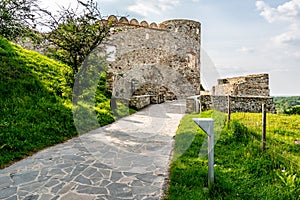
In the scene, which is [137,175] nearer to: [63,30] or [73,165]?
[73,165]

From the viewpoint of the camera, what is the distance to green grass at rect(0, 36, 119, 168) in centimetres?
497

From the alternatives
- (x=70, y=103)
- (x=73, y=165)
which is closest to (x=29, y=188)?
(x=73, y=165)

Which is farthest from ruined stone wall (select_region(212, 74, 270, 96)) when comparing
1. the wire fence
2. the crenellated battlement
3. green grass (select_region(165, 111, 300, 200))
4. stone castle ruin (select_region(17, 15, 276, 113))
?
the crenellated battlement

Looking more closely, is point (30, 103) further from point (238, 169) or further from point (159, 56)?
point (159, 56)

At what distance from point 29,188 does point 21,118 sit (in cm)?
320

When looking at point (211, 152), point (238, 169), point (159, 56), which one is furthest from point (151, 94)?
point (211, 152)

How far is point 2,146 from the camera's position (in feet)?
14.6

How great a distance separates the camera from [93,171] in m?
3.81

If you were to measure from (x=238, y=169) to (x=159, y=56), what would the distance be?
15.6 metres

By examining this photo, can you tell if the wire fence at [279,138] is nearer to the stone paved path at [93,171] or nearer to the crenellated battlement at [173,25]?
the stone paved path at [93,171]

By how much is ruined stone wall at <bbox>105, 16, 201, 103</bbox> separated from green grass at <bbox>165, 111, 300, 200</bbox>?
10.8 m

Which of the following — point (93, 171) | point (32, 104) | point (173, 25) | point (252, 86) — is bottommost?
point (93, 171)

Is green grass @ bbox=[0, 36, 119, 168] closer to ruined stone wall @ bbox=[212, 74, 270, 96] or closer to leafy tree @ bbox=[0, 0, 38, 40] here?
leafy tree @ bbox=[0, 0, 38, 40]

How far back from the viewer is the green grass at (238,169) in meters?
2.94
